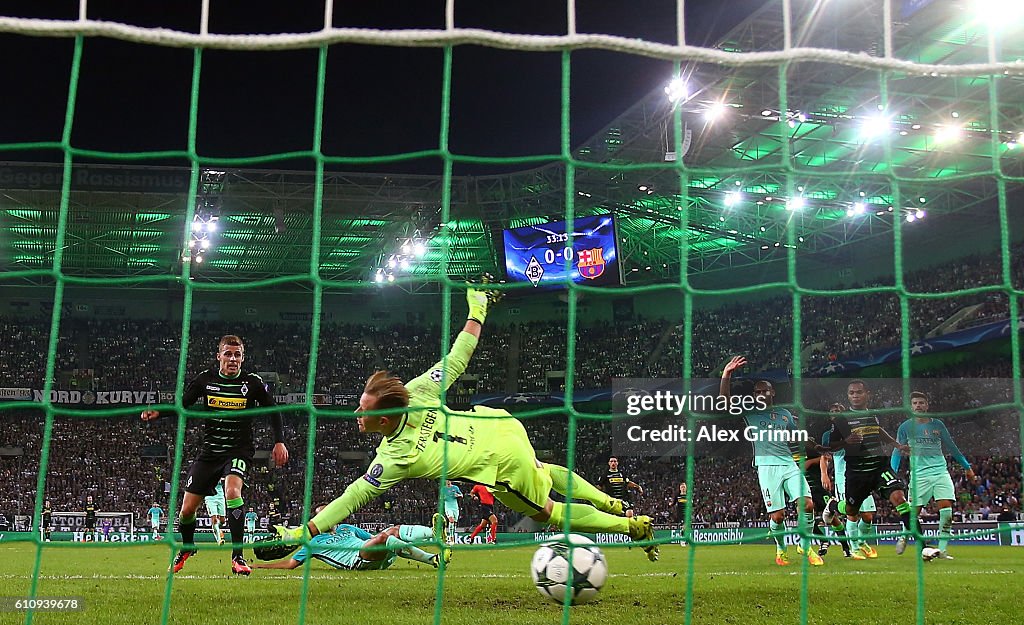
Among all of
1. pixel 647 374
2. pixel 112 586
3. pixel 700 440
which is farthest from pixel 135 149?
pixel 112 586

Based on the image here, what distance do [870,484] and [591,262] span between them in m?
15.6

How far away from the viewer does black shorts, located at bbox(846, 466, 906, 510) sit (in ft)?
29.3

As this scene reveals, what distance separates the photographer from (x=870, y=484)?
8.95 m

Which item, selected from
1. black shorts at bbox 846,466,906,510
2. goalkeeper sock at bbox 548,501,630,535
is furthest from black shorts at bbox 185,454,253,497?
black shorts at bbox 846,466,906,510

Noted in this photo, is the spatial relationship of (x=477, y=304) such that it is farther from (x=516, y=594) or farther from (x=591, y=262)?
(x=591, y=262)

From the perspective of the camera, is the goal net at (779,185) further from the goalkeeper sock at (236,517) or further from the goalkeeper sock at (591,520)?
the goalkeeper sock at (591,520)

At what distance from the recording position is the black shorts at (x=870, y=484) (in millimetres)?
8945

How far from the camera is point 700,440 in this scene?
81.4 ft

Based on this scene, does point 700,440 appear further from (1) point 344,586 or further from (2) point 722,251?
(1) point 344,586

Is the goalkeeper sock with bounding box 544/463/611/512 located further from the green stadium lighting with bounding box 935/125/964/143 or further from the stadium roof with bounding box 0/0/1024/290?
the green stadium lighting with bounding box 935/125/964/143

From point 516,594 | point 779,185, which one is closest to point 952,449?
point 516,594

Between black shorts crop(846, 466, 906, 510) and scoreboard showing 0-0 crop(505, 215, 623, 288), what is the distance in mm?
14408

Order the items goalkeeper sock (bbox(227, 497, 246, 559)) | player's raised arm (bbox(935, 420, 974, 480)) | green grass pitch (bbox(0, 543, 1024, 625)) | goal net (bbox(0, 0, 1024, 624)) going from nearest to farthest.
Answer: green grass pitch (bbox(0, 543, 1024, 625))
goalkeeper sock (bbox(227, 497, 246, 559))
player's raised arm (bbox(935, 420, 974, 480))
goal net (bbox(0, 0, 1024, 624))

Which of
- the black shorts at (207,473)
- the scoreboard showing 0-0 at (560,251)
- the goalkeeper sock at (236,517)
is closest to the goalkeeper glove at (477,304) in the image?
the black shorts at (207,473)
